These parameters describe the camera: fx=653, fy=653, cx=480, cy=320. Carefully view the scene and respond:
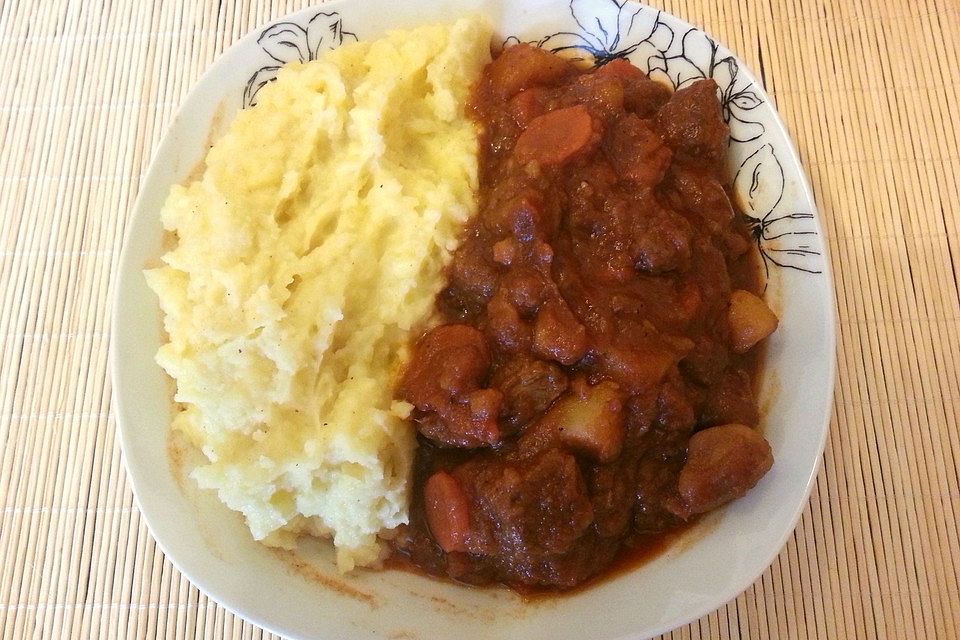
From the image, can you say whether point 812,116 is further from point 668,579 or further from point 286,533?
point 286,533

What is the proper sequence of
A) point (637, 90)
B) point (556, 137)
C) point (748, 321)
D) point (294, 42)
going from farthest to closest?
point (294, 42) → point (637, 90) → point (556, 137) → point (748, 321)

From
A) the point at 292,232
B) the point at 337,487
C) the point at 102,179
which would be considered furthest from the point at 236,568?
the point at 102,179

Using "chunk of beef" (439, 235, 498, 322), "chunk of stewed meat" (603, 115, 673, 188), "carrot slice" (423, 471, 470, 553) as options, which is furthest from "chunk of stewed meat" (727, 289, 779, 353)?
"carrot slice" (423, 471, 470, 553)

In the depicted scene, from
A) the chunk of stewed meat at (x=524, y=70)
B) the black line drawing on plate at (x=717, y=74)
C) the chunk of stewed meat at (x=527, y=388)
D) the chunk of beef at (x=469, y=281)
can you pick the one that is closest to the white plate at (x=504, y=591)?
the black line drawing on plate at (x=717, y=74)

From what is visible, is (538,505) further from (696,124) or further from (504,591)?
(696,124)

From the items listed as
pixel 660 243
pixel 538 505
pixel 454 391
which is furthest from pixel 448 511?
pixel 660 243

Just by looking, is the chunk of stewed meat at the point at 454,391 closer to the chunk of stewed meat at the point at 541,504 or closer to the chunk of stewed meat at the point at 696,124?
the chunk of stewed meat at the point at 541,504

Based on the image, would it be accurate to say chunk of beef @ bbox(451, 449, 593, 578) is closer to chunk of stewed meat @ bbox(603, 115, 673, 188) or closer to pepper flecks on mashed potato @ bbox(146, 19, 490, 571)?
pepper flecks on mashed potato @ bbox(146, 19, 490, 571)
